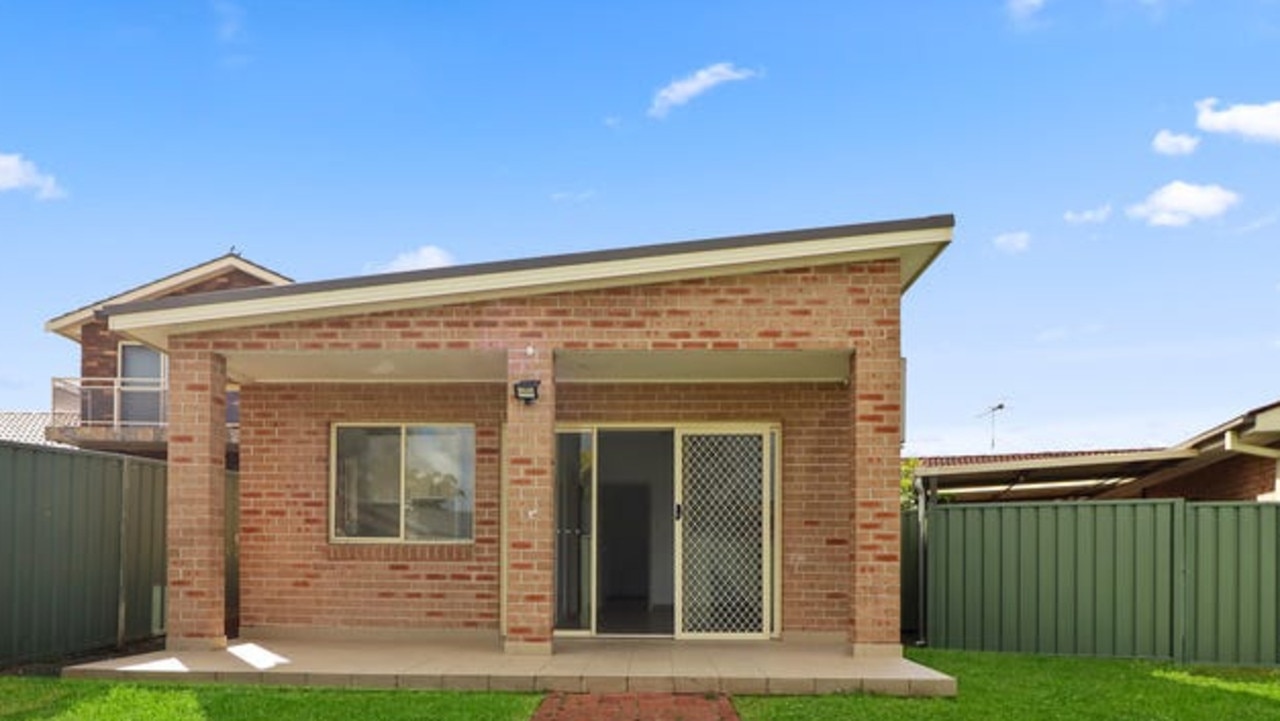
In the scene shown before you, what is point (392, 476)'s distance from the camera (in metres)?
10.6

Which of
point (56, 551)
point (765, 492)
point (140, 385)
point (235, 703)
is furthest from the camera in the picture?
point (140, 385)

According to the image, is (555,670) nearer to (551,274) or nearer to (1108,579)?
(551,274)

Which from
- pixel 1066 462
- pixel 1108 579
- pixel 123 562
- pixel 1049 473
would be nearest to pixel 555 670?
pixel 123 562

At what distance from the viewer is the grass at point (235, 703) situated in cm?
680

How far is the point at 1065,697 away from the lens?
791cm

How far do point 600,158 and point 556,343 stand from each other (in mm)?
8763

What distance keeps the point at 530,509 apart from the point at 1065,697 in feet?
13.8

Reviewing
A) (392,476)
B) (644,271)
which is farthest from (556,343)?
(392,476)

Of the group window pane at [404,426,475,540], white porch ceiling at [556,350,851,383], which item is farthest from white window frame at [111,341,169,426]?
white porch ceiling at [556,350,851,383]

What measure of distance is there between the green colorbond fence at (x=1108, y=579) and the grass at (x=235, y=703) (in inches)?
207

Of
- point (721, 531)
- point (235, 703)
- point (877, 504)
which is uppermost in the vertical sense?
point (877, 504)

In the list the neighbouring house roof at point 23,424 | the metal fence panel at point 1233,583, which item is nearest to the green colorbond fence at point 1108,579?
the metal fence panel at point 1233,583

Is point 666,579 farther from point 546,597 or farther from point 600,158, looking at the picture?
point 600,158

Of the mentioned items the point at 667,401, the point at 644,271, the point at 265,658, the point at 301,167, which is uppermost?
the point at 301,167
